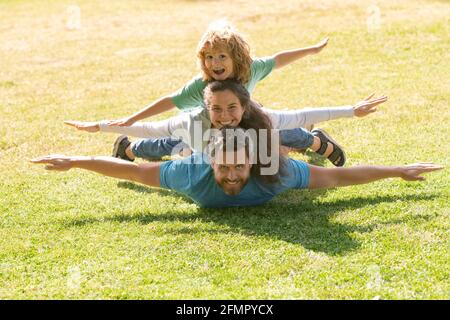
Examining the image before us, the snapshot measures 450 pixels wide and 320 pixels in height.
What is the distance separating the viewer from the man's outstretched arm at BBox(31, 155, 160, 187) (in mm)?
4688

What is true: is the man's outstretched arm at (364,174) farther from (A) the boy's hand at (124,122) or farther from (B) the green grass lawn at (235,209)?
(A) the boy's hand at (124,122)

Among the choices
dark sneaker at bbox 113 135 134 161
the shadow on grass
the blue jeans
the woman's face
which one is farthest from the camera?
dark sneaker at bbox 113 135 134 161

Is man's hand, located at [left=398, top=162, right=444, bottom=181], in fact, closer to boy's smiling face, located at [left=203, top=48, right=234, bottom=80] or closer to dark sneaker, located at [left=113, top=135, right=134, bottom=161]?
boy's smiling face, located at [left=203, top=48, right=234, bottom=80]

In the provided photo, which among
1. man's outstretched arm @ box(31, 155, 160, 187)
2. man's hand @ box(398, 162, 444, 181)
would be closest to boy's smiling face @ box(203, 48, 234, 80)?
man's outstretched arm @ box(31, 155, 160, 187)

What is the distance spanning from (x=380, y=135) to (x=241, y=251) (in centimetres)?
260

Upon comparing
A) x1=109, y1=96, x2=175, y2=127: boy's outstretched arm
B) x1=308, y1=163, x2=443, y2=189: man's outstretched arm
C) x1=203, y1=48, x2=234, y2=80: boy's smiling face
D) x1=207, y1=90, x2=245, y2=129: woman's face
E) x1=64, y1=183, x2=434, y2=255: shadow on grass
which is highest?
x1=203, y1=48, x2=234, y2=80: boy's smiling face

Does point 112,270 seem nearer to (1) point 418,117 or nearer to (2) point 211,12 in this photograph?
(1) point 418,117

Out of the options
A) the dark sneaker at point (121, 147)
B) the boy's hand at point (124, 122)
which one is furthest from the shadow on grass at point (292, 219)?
the dark sneaker at point (121, 147)

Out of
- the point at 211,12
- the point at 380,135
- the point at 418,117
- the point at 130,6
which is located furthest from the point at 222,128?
the point at 130,6

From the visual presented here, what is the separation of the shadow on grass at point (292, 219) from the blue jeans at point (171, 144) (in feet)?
1.77

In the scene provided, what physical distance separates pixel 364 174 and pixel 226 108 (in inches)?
38.5

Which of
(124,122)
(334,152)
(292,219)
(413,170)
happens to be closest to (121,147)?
(124,122)

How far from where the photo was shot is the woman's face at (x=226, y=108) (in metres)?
4.80
